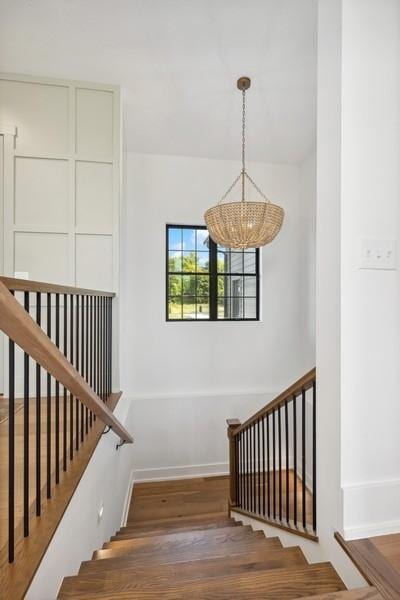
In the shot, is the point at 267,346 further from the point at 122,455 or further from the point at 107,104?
the point at 107,104

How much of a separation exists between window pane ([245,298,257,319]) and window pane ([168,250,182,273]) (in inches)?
39.5

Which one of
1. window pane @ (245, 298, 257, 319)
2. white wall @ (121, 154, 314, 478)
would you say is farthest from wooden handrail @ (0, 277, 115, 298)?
window pane @ (245, 298, 257, 319)

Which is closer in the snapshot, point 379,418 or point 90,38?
point 379,418

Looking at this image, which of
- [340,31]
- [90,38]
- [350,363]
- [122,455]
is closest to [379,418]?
[350,363]

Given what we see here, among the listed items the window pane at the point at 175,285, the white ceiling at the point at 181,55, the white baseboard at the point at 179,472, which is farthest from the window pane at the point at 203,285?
the white baseboard at the point at 179,472

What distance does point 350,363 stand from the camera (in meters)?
1.14

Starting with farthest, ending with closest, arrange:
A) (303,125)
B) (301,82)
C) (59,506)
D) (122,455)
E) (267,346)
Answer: (267,346) < (303,125) < (122,455) < (301,82) < (59,506)

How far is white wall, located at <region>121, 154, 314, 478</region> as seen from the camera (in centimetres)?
357

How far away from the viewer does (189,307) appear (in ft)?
12.5

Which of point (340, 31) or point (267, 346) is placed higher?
point (340, 31)

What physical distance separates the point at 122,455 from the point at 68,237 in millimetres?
2109

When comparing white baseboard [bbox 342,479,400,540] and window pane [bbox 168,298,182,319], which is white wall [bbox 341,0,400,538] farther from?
window pane [bbox 168,298,182,319]

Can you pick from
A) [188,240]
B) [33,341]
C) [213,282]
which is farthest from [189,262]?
[33,341]

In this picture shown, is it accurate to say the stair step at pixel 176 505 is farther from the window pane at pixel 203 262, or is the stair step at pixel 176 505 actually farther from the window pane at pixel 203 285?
the window pane at pixel 203 262
